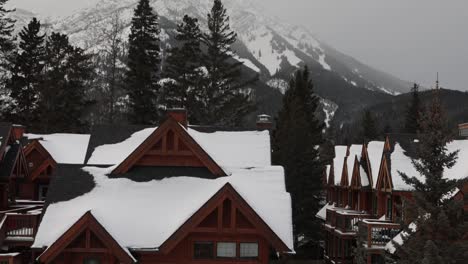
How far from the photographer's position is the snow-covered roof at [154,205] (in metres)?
18.8

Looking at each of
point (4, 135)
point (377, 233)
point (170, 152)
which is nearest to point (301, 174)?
point (377, 233)

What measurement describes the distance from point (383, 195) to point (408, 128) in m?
43.2

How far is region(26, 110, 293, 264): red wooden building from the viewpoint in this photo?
18.6 meters

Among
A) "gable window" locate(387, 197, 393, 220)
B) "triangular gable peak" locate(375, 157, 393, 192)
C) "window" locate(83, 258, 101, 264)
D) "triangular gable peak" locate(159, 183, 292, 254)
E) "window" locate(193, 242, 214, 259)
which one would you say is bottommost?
"window" locate(83, 258, 101, 264)

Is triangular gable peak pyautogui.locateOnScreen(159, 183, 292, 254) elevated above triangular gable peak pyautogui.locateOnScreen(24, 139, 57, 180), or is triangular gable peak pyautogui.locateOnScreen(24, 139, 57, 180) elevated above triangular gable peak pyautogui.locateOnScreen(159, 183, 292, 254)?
triangular gable peak pyautogui.locateOnScreen(24, 139, 57, 180)

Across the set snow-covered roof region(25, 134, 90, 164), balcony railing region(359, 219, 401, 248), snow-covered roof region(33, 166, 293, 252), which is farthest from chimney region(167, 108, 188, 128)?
snow-covered roof region(25, 134, 90, 164)

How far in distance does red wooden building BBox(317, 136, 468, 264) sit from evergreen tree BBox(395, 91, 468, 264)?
35.7 inches

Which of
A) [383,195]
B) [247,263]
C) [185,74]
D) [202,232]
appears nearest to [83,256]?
[202,232]

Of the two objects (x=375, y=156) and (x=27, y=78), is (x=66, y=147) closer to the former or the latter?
(x=27, y=78)

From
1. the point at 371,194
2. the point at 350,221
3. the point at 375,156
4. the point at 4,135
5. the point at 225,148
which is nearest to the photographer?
the point at 225,148

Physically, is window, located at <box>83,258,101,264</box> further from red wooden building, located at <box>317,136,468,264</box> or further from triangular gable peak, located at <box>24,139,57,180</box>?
triangular gable peak, located at <box>24,139,57,180</box>

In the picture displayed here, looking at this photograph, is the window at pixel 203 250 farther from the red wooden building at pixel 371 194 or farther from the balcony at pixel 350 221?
the balcony at pixel 350 221

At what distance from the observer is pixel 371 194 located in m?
34.6

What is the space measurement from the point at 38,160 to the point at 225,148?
14813 mm
